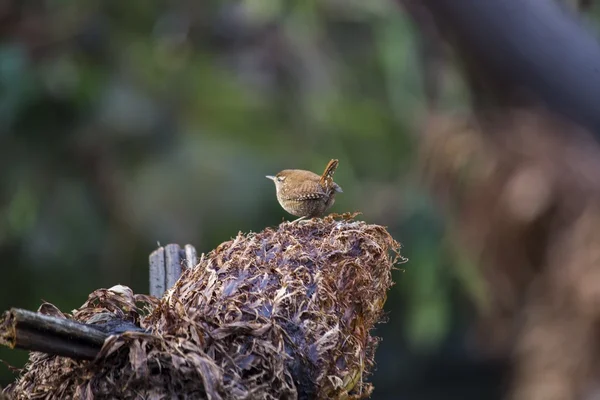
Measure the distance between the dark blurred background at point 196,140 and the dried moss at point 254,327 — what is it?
453 cm

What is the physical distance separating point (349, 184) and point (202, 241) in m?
1.49

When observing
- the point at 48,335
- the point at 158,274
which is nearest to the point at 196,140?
the point at 158,274

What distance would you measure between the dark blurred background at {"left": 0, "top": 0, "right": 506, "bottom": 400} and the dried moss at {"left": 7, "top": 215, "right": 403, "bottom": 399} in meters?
4.53

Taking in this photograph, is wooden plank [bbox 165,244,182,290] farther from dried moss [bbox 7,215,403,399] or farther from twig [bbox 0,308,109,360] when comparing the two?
twig [bbox 0,308,109,360]

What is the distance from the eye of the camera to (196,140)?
9.50 m

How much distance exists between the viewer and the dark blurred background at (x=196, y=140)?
7.93 metres

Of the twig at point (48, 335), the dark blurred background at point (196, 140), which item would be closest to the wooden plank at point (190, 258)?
the twig at point (48, 335)

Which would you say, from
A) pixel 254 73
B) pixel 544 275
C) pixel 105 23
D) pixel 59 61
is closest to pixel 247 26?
pixel 254 73

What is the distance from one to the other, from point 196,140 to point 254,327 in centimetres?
739

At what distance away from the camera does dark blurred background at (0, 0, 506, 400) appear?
26.0 feet

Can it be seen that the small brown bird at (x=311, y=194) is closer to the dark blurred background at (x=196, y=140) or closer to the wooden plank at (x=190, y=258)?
the wooden plank at (x=190, y=258)

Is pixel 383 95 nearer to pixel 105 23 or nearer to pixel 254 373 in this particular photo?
pixel 105 23

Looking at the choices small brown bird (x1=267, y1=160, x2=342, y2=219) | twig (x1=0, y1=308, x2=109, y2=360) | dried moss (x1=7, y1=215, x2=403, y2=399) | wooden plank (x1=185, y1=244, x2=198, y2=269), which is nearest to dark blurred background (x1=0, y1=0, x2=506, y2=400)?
small brown bird (x1=267, y1=160, x2=342, y2=219)

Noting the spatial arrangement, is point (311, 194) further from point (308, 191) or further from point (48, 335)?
point (48, 335)
